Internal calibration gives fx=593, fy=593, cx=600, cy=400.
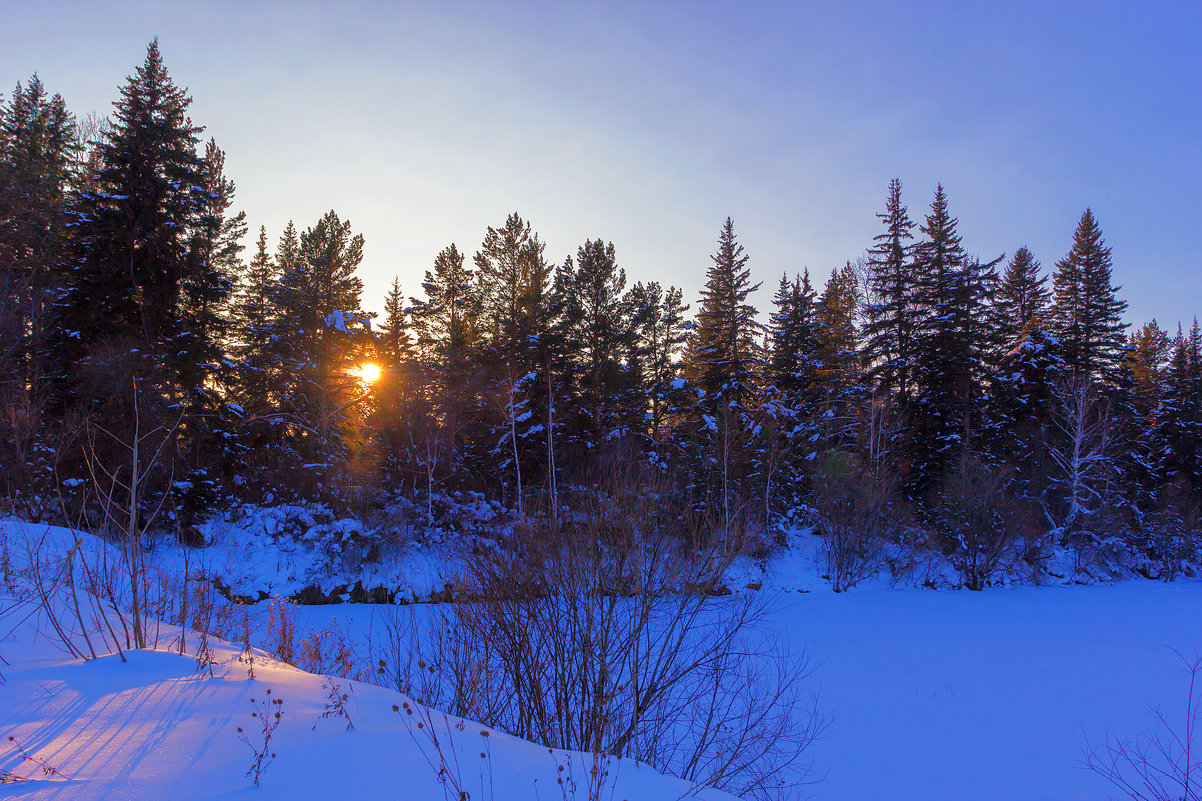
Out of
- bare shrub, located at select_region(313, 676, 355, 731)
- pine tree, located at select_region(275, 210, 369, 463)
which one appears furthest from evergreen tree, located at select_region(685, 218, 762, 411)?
bare shrub, located at select_region(313, 676, 355, 731)

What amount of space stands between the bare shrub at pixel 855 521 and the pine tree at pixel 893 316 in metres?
6.04

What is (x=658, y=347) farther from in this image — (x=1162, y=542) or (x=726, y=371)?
(x=1162, y=542)

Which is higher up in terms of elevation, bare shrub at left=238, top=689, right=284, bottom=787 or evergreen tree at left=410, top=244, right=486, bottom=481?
evergreen tree at left=410, top=244, right=486, bottom=481

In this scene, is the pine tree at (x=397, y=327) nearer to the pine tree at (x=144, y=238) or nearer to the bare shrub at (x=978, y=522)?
the pine tree at (x=144, y=238)

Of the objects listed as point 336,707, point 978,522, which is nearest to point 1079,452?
point 978,522

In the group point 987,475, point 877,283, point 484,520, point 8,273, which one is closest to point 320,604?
point 484,520

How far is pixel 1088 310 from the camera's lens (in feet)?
113

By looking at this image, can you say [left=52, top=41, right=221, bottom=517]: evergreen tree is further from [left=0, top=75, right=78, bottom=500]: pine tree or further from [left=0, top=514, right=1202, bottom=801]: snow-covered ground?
[left=0, top=514, right=1202, bottom=801]: snow-covered ground

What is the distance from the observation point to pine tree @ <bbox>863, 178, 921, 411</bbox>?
30.4m

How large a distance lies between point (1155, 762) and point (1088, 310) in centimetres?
3375

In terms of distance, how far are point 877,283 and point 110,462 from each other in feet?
114

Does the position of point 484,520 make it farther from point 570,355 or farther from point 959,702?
point 959,702

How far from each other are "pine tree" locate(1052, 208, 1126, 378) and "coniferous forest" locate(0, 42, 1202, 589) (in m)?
0.13

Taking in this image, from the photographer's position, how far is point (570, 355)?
97.5 feet
